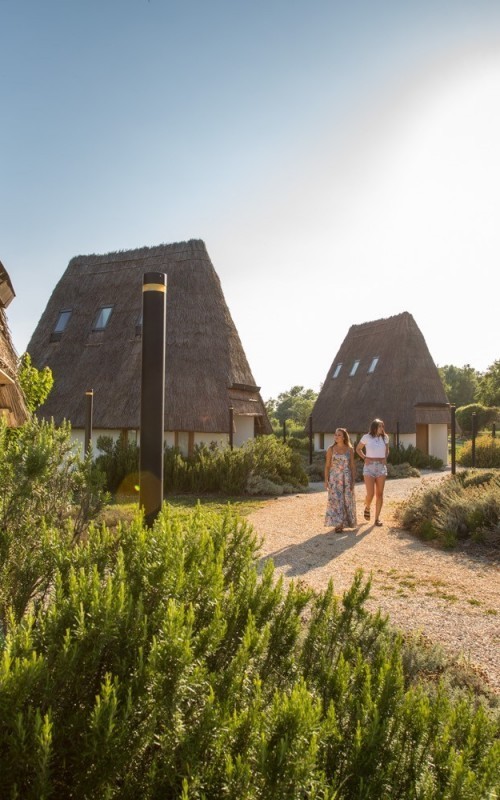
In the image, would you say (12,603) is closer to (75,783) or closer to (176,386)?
(75,783)

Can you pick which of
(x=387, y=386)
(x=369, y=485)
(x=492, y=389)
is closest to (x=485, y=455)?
(x=387, y=386)

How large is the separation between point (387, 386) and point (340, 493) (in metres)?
17.9

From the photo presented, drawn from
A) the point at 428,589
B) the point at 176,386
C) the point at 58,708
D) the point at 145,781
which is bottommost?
the point at 428,589

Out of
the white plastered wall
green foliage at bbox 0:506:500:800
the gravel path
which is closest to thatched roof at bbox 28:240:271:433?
the white plastered wall

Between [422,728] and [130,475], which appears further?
[130,475]

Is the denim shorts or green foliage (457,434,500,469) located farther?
green foliage (457,434,500,469)

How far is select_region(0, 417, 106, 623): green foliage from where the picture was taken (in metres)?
2.86

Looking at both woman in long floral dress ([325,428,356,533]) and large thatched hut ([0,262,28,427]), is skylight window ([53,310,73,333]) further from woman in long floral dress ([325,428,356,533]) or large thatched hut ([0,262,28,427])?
woman in long floral dress ([325,428,356,533])

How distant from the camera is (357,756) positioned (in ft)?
6.26

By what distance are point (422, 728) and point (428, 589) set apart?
418 cm

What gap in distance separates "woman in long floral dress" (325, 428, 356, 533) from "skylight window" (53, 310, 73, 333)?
16.0 m

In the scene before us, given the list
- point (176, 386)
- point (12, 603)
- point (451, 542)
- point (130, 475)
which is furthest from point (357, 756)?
point (176, 386)

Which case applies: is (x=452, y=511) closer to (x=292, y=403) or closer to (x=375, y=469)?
(x=375, y=469)

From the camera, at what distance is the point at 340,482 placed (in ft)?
30.1
